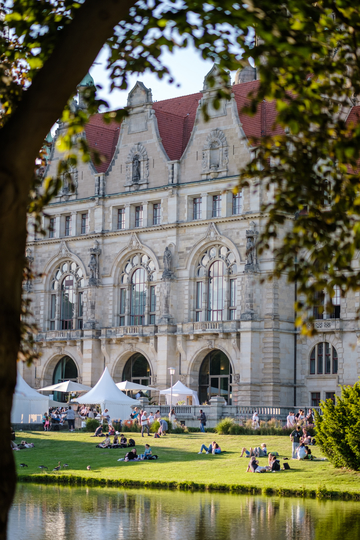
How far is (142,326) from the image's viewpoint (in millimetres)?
64250

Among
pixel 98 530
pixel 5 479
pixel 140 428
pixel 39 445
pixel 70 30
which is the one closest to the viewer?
pixel 5 479

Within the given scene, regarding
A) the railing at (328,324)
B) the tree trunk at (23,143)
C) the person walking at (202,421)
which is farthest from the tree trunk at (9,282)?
the railing at (328,324)

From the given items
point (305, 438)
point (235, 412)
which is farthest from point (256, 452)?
point (235, 412)

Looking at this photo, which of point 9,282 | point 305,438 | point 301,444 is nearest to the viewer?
point 9,282

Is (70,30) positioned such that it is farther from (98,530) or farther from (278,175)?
(98,530)

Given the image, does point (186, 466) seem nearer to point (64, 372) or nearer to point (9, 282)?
point (9, 282)

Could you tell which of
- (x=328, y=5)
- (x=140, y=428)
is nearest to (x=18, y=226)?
(x=328, y=5)

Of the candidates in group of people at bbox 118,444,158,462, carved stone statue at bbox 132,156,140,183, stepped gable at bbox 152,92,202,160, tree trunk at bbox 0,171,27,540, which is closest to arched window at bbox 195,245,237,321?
carved stone statue at bbox 132,156,140,183

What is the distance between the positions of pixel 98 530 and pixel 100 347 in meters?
47.4

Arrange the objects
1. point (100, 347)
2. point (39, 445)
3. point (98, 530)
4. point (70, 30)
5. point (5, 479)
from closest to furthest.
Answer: point (5, 479) < point (70, 30) < point (98, 530) < point (39, 445) < point (100, 347)

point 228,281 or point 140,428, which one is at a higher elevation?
point 228,281

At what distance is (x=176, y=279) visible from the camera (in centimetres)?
6328

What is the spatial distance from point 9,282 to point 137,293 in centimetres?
5730

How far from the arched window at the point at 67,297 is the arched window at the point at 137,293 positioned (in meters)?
3.90
